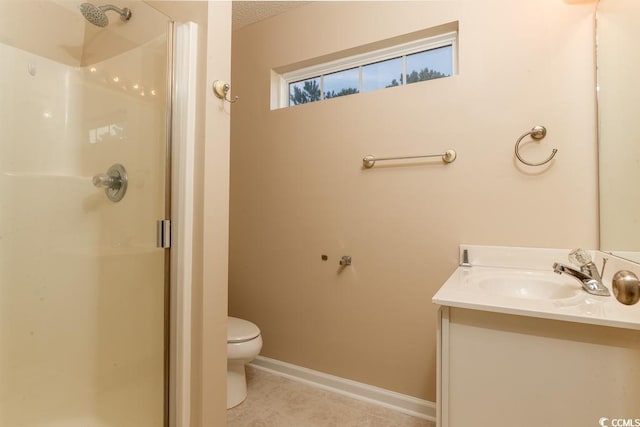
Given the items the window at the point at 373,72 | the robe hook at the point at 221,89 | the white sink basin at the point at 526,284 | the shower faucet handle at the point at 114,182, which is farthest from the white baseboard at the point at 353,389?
the window at the point at 373,72

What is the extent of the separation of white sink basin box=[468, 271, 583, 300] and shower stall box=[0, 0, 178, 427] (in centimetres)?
127

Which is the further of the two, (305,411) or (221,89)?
(305,411)

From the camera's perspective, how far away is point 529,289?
1253mm

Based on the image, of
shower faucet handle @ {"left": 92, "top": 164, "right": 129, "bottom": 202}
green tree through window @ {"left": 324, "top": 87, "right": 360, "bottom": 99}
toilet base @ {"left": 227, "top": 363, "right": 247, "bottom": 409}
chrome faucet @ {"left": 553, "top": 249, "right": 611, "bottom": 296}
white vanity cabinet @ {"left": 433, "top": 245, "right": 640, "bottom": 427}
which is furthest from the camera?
green tree through window @ {"left": 324, "top": 87, "right": 360, "bottom": 99}

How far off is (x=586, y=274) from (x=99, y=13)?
219cm

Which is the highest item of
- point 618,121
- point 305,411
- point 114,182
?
point 618,121

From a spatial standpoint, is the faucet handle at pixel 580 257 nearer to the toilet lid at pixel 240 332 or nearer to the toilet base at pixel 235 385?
the toilet lid at pixel 240 332

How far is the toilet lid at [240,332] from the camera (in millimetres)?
1654

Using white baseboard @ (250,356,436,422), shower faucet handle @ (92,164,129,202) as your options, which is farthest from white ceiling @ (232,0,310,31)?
white baseboard @ (250,356,436,422)

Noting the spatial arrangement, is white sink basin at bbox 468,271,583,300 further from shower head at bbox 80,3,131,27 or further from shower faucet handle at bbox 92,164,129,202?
shower head at bbox 80,3,131,27

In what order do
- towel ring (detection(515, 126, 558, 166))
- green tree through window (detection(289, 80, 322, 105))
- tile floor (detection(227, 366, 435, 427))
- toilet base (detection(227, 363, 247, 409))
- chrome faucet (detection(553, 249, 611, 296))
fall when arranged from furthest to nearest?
1. green tree through window (detection(289, 80, 322, 105))
2. toilet base (detection(227, 363, 247, 409))
3. tile floor (detection(227, 366, 435, 427))
4. towel ring (detection(515, 126, 558, 166))
5. chrome faucet (detection(553, 249, 611, 296))

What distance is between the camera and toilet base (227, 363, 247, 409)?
5.54ft

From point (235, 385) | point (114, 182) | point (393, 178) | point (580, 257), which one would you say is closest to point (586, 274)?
point (580, 257)

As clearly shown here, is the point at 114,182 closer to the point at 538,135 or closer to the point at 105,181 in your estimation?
the point at 105,181
